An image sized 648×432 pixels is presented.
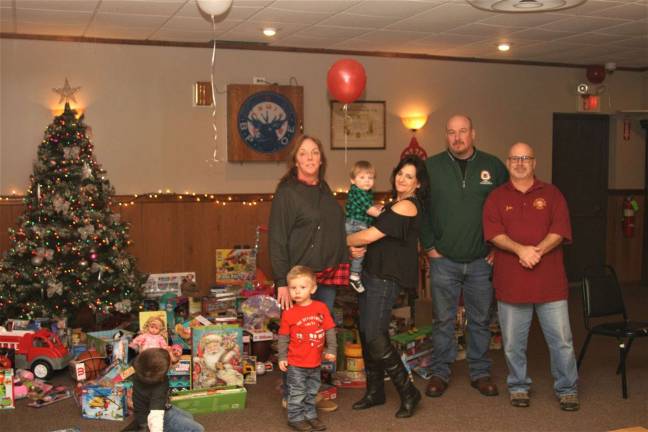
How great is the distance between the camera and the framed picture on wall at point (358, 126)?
313 inches

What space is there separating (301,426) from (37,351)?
2.11 metres

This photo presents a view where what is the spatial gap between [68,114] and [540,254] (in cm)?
399

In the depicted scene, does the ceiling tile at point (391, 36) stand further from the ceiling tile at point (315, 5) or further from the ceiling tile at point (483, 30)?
the ceiling tile at point (315, 5)

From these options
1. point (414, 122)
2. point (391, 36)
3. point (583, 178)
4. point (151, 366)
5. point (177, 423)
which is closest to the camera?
point (151, 366)

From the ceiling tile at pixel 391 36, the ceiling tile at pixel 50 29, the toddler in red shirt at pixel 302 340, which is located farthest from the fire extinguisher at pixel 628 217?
the ceiling tile at pixel 50 29

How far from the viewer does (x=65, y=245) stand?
6.12 metres

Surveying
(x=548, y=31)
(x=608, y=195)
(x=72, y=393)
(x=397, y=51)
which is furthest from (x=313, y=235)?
(x=608, y=195)

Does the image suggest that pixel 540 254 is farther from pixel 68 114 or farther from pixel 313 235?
pixel 68 114

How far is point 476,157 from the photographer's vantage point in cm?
482

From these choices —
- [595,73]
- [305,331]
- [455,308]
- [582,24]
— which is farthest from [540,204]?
[595,73]

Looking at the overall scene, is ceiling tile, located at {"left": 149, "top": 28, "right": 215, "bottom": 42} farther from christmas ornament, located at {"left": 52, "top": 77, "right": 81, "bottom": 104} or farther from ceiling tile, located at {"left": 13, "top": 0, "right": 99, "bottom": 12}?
ceiling tile, located at {"left": 13, "top": 0, "right": 99, "bottom": 12}

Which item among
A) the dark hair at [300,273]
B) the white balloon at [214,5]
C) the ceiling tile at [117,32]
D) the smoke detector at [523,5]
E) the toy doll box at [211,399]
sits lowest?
the toy doll box at [211,399]

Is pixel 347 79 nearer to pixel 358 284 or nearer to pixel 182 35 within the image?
pixel 182 35

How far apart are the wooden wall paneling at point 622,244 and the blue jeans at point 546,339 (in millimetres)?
5089
